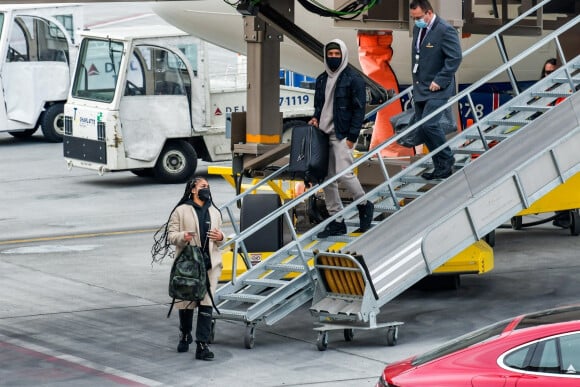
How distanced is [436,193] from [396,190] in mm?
1185

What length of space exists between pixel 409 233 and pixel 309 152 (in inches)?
56.1

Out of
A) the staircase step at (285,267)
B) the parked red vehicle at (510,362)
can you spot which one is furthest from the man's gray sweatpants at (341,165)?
the parked red vehicle at (510,362)

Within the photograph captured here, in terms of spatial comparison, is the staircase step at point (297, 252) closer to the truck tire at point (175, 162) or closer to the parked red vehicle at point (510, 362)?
the parked red vehicle at point (510, 362)

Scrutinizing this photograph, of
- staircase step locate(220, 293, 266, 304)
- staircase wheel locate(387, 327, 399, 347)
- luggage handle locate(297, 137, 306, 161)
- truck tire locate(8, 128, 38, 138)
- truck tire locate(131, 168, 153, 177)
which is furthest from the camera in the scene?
truck tire locate(8, 128, 38, 138)

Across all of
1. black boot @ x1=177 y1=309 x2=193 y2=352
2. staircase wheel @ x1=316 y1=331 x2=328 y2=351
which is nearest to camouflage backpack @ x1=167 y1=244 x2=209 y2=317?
black boot @ x1=177 y1=309 x2=193 y2=352

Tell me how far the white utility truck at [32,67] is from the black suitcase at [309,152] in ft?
51.2

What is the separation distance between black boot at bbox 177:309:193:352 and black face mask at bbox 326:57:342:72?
309 centimetres

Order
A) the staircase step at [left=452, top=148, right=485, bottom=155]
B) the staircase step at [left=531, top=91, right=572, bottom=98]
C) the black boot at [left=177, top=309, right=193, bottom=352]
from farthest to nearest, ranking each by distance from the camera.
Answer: the staircase step at [left=531, top=91, right=572, bottom=98]
the staircase step at [left=452, top=148, right=485, bottom=155]
the black boot at [left=177, top=309, right=193, bottom=352]

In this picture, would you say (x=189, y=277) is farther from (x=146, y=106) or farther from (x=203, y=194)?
(x=146, y=106)

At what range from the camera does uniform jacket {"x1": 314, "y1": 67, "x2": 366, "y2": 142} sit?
14.7 m

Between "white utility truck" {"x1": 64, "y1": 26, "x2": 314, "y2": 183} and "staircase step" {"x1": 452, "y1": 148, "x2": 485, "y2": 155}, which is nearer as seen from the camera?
"staircase step" {"x1": 452, "y1": 148, "x2": 485, "y2": 155}

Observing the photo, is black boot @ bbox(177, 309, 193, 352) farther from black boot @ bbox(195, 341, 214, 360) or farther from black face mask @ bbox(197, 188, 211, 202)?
black face mask @ bbox(197, 188, 211, 202)

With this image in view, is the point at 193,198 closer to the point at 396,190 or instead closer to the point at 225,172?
the point at 396,190

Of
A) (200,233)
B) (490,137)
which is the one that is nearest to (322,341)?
(200,233)
